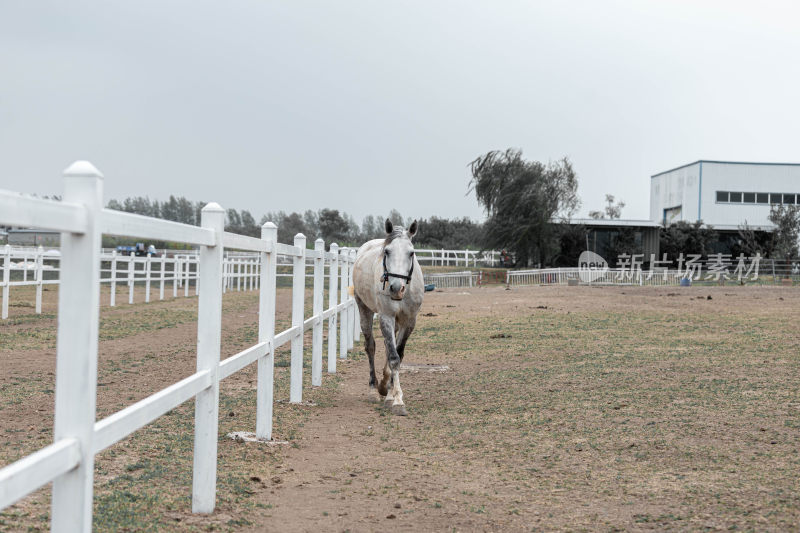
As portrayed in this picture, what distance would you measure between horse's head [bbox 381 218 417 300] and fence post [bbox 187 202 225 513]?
3.55 metres

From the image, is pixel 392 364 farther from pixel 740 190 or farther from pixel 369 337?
pixel 740 190

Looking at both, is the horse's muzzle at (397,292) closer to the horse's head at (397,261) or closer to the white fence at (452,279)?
the horse's head at (397,261)

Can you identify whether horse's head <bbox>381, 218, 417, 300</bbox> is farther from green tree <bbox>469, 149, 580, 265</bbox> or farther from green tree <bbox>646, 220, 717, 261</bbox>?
green tree <bbox>646, 220, 717, 261</bbox>

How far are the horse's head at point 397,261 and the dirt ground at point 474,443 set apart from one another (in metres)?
1.25

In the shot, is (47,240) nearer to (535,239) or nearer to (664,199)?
(535,239)

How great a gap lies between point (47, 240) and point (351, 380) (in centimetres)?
3967

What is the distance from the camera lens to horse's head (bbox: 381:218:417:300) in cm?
762

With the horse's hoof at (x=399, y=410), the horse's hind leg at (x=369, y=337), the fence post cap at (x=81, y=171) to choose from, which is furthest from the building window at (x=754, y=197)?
the fence post cap at (x=81, y=171)

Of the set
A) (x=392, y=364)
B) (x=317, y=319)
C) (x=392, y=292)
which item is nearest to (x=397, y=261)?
(x=392, y=292)

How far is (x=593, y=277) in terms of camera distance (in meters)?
41.6

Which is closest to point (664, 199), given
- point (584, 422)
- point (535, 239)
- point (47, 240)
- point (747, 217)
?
point (747, 217)

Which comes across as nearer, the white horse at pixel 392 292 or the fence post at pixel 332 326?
the white horse at pixel 392 292

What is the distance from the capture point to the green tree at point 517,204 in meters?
49.7

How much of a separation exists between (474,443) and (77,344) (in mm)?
4217
